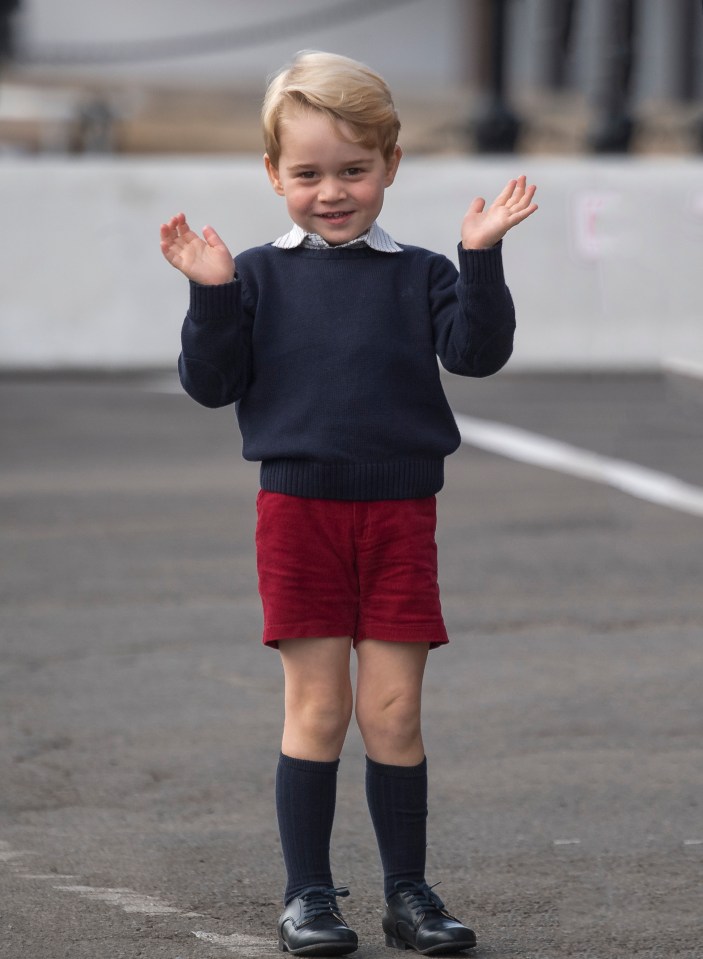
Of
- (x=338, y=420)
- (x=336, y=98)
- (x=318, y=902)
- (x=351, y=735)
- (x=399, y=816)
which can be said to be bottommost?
(x=351, y=735)

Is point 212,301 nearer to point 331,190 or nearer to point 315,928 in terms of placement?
point 331,190

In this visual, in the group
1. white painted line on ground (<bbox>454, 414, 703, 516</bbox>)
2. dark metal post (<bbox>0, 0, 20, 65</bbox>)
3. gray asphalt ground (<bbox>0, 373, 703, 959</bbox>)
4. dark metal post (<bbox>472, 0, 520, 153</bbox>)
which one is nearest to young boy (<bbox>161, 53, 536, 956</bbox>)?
gray asphalt ground (<bbox>0, 373, 703, 959</bbox>)

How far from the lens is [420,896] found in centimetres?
349

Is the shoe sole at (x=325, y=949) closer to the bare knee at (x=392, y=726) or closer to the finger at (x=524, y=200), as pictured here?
the bare knee at (x=392, y=726)

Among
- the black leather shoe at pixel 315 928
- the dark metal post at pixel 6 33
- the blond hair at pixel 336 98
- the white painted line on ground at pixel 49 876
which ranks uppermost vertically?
the dark metal post at pixel 6 33

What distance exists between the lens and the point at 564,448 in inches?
421

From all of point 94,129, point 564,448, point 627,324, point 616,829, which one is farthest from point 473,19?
point 616,829

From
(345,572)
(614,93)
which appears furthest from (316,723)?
(614,93)

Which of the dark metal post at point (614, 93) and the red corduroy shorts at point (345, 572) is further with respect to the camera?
the dark metal post at point (614, 93)

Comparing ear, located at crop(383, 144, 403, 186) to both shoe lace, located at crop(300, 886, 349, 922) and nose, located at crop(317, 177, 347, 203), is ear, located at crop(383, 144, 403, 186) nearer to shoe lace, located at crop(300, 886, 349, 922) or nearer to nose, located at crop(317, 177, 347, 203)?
nose, located at crop(317, 177, 347, 203)

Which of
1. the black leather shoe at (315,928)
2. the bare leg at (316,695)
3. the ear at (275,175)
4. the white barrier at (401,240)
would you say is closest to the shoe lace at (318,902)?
the black leather shoe at (315,928)

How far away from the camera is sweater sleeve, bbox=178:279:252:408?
11.0 ft

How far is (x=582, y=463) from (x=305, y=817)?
682 cm

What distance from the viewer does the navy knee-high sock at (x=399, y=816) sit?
351 cm
